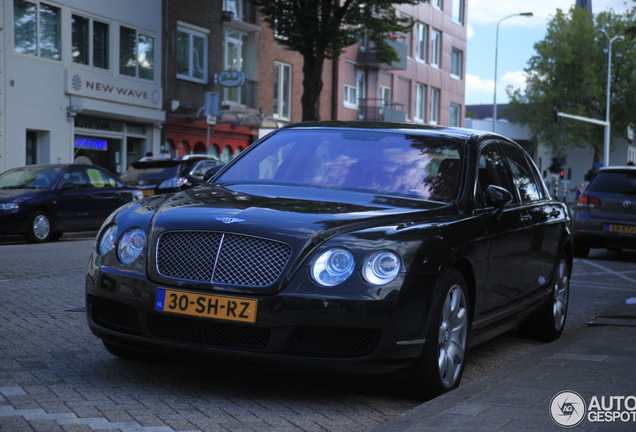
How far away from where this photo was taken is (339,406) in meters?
4.86

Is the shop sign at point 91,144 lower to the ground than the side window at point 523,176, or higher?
higher

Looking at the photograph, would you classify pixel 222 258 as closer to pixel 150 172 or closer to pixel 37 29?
pixel 150 172

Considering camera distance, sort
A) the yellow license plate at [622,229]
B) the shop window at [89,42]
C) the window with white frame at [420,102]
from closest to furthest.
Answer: the yellow license plate at [622,229], the shop window at [89,42], the window with white frame at [420,102]

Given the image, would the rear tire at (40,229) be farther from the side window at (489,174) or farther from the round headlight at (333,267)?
the round headlight at (333,267)

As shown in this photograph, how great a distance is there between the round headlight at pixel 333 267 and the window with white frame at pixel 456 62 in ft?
179

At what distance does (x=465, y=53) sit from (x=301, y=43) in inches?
1265

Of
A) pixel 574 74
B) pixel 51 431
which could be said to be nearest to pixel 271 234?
pixel 51 431

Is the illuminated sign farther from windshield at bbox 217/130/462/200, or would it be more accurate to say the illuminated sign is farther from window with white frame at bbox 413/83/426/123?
window with white frame at bbox 413/83/426/123

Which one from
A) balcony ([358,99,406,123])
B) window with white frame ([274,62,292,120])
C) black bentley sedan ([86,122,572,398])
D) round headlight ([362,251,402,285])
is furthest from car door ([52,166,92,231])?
balcony ([358,99,406,123])

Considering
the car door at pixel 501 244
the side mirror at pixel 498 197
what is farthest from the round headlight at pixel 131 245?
the side mirror at pixel 498 197

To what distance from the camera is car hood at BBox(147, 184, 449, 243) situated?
4.74 meters

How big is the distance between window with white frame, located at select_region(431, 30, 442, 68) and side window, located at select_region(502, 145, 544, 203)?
1880 inches

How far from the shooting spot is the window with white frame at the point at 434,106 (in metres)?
54.8

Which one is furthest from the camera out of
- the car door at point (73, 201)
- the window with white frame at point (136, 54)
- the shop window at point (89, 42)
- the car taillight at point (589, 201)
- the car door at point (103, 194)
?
the window with white frame at point (136, 54)
